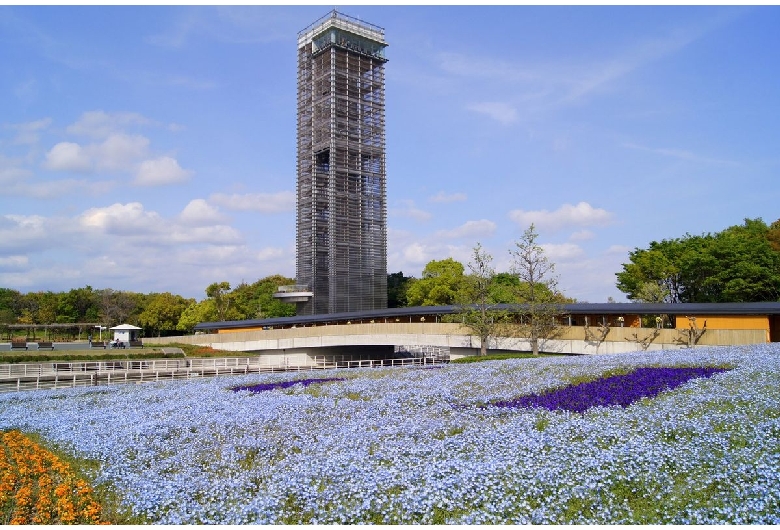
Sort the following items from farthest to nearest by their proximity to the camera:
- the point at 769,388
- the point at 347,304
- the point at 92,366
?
1. the point at 347,304
2. the point at 92,366
3. the point at 769,388

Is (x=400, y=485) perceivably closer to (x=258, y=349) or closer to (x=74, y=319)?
(x=258, y=349)

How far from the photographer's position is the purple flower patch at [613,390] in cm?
1575

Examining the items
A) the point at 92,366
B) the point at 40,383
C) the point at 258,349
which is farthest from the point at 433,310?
the point at 40,383

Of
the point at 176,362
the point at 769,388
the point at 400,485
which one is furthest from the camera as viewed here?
the point at 176,362

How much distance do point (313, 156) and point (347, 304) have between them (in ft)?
74.3

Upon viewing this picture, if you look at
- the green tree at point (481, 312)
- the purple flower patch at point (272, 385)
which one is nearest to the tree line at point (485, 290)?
the green tree at point (481, 312)

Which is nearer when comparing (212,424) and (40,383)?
(212,424)

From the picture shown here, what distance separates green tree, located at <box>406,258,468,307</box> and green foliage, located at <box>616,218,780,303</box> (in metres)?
21.0

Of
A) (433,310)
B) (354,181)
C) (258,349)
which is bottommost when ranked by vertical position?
(258,349)

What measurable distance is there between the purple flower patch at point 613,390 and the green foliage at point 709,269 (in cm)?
4050

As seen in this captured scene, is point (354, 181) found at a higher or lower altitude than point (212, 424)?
higher

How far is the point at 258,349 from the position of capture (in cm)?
6059

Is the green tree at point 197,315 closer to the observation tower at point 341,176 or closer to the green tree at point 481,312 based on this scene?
the observation tower at point 341,176

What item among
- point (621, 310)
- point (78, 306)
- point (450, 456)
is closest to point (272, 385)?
point (450, 456)
